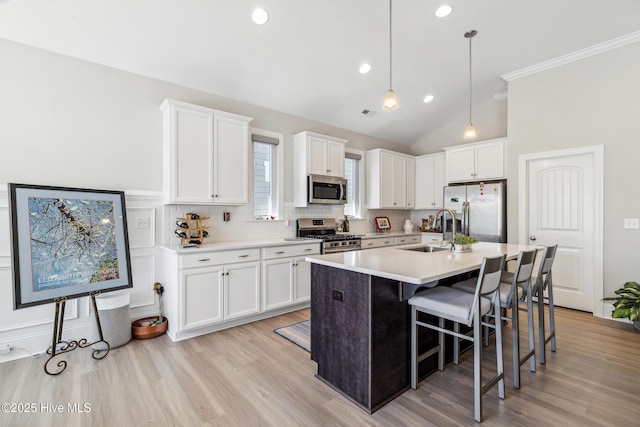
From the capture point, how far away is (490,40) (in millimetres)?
3746

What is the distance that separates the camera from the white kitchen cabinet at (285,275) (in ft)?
11.7

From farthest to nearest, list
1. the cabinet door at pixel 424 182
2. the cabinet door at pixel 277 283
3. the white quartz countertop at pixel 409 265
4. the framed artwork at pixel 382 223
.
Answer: the cabinet door at pixel 424 182
the framed artwork at pixel 382 223
the cabinet door at pixel 277 283
the white quartz countertop at pixel 409 265

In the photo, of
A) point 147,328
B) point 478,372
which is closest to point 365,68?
point 478,372

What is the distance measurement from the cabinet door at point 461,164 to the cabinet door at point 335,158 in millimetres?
2083

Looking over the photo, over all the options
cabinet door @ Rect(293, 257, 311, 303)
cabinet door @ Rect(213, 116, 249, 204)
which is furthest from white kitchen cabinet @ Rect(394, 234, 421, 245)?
cabinet door @ Rect(213, 116, 249, 204)

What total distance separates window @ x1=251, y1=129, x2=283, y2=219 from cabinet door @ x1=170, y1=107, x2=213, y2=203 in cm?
88

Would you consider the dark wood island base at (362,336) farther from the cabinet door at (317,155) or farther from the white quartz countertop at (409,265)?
the cabinet door at (317,155)

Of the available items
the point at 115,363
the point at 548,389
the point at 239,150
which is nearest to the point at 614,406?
the point at 548,389

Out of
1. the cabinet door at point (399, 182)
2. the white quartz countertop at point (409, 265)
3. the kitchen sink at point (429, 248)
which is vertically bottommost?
the kitchen sink at point (429, 248)

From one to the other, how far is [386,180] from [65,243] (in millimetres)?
4605

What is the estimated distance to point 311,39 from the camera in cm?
335

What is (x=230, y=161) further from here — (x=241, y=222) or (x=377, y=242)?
(x=377, y=242)

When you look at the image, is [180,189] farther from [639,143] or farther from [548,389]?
[639,143]

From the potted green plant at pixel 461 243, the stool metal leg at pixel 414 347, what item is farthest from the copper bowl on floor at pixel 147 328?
the potted green plant at pixel 461 243
